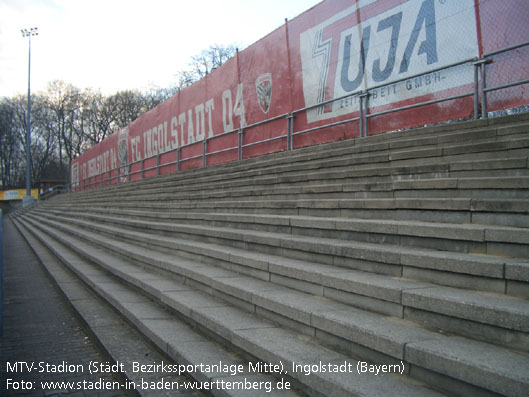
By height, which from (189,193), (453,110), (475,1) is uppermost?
(475,1)

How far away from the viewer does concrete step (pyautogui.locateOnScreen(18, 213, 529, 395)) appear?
211 cm

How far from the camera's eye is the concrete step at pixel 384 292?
241cm

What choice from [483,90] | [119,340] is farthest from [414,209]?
[119,340]

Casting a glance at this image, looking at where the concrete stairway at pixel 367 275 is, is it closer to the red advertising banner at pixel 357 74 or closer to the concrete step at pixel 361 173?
the concrete step at pixel 361 173

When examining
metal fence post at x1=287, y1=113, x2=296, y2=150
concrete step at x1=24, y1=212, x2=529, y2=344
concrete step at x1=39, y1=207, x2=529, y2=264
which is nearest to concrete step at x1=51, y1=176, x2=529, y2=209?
concrete step at x1=39, y1=207, x2=529, y2=264

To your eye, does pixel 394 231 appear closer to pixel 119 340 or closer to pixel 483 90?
pixel 119 340

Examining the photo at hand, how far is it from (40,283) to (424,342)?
757cm

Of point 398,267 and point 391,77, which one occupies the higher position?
→ point 391,77


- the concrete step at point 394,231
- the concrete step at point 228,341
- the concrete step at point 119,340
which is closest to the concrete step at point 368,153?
the concrete step at point 394,231

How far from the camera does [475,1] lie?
6.51 metres

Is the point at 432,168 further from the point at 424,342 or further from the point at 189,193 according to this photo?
the point at 189,193

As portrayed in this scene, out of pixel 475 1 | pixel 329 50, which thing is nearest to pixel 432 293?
pixel 475 1

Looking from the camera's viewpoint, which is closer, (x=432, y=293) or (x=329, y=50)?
(x=432, y=293)

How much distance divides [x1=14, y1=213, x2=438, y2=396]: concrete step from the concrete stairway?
0.01m
